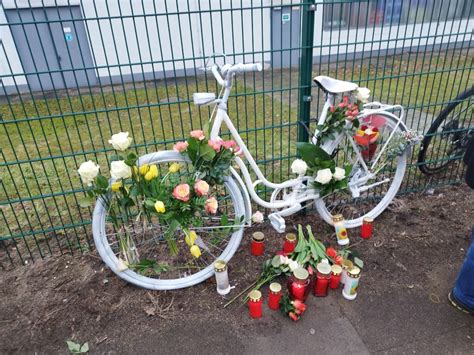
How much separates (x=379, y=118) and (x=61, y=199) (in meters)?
3.01

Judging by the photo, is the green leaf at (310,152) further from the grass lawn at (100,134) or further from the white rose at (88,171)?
the white rose at (88,171)

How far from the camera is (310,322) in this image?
230 cm

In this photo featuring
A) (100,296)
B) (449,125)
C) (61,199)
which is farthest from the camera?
(61,199)

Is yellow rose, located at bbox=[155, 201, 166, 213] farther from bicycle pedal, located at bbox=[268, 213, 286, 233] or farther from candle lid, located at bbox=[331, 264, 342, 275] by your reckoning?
candle lid, located at bbox=[331, 264, 342, 275]

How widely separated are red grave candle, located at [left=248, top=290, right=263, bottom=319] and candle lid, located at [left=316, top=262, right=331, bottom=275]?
426 mm

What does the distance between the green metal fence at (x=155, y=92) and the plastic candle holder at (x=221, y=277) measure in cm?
94

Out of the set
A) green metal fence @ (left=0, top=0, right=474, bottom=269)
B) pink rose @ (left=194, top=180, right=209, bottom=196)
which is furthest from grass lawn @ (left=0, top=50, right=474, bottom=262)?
pink rose @ (left=194, top=180, right=209, bottom=196)

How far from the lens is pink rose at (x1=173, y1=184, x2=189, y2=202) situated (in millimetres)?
2035

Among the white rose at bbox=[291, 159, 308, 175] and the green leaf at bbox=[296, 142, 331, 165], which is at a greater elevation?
the green leaf at bbox=[296, 142, 331, 165]

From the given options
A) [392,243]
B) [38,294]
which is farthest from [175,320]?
A: [392,243]

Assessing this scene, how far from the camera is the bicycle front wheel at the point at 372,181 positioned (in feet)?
9.14

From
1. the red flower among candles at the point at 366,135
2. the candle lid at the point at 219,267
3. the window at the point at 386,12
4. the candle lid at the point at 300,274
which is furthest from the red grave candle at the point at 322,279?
the window at the point at 386,12

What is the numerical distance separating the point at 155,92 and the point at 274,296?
10.0 ft

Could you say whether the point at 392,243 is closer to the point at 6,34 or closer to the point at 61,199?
the point at 61,199
